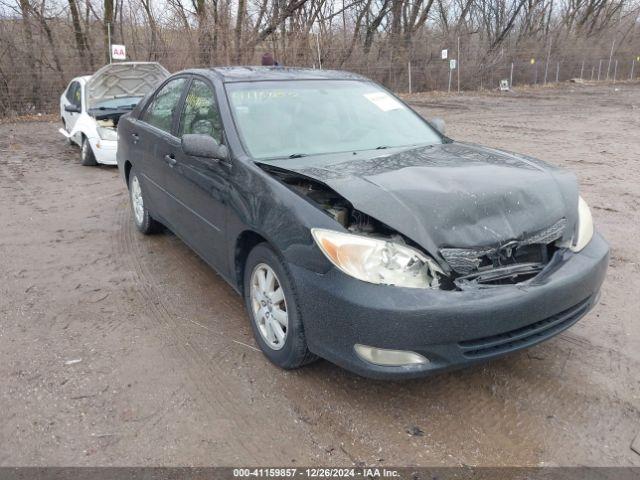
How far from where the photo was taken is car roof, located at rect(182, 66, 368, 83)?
410 cm

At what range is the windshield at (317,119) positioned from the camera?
3664 millimetres

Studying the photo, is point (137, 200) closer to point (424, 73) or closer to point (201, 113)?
point (201, 113)

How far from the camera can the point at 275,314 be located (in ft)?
10.2

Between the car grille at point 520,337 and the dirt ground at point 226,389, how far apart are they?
39cm

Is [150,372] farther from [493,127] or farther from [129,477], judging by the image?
[493,127]

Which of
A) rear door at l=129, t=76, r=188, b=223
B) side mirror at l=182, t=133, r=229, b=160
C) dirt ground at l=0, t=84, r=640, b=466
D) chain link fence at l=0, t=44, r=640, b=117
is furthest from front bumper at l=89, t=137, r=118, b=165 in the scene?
chain link fence at l=0, t=44, r=640, b=117

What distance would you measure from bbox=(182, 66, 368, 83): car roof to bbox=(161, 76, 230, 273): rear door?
0.49 feet

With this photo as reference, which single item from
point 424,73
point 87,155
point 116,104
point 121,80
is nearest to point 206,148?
point 87,155

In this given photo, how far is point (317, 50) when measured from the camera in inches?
858

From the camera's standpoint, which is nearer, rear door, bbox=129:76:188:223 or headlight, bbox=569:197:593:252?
headlight, bbox=569:197:593:252

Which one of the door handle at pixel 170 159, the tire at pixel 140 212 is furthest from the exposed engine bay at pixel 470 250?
the tire at pixel 140 212

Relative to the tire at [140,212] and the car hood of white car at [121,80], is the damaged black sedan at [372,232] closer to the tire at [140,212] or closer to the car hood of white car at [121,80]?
the tire at [140,212]

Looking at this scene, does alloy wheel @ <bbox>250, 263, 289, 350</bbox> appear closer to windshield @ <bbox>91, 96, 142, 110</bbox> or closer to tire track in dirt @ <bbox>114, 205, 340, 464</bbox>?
tire track in dirt @ <bbox>114, 205, 340, 464</bbox>

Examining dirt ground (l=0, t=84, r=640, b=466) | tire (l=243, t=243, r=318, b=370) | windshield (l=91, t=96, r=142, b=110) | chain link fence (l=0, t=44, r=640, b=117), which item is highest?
chain link fence (l=0, t=44, r=640, b=117)
